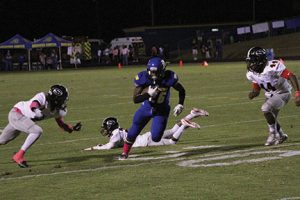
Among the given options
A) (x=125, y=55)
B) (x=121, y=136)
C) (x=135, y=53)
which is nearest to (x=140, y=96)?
(x=121, y=136)

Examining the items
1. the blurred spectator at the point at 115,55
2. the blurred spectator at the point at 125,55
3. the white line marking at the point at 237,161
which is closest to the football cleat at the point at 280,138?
the white line marking at the point at 237,161

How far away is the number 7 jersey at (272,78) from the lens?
37.2 ft

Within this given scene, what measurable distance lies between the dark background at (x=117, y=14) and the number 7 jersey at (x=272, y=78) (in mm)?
57036

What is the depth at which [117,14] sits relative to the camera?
73.8 metres

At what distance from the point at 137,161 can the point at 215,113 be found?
23.2 feet

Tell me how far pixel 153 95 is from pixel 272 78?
2.06 metres

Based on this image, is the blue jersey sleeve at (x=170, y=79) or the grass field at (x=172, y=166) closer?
the grass field at (x=172, y=166)

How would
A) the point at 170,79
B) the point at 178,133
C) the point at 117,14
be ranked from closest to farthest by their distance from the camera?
the point at 170,79 → the point at 178,133 → the point at 117,14

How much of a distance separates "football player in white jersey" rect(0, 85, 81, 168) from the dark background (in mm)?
57567

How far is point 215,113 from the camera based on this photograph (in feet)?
56.4

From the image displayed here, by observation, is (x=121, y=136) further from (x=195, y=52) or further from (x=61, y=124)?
(x=195, y=52)

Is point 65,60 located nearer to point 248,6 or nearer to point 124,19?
point 124,19

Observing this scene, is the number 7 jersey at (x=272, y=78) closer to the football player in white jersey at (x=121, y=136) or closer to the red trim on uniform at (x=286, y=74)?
the red trim on uniform at (x=286, y=74)

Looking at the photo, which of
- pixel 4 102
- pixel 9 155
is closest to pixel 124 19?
pixel 4 102
